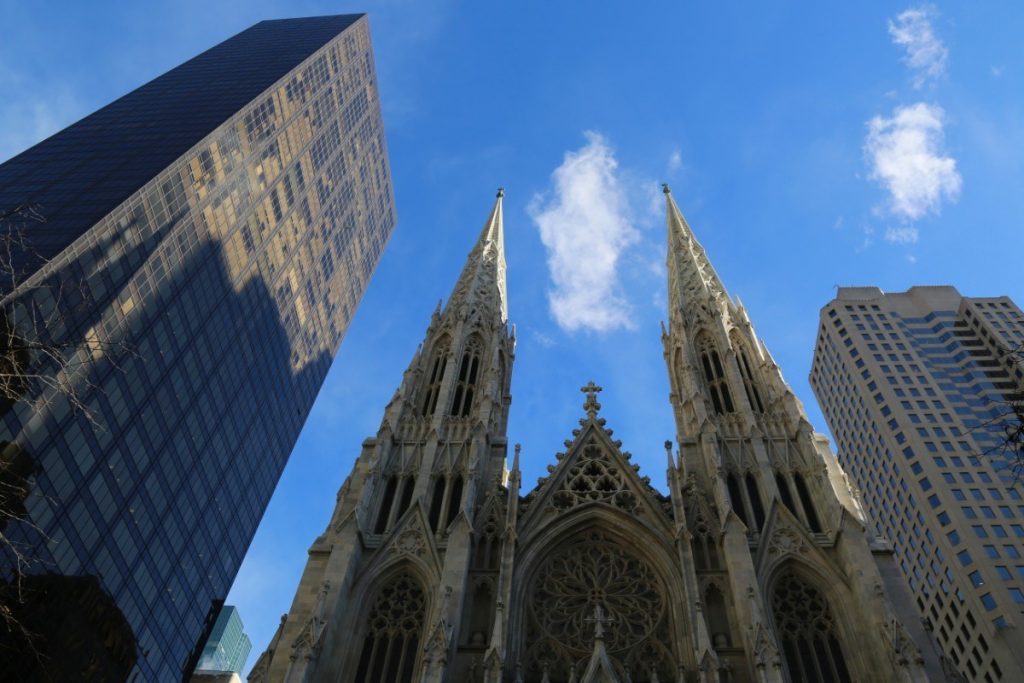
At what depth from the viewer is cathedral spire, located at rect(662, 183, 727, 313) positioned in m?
42.2

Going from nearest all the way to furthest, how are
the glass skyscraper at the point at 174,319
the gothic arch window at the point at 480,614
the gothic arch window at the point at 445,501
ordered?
the gothic arch window at the point at 480,614, the gothic arch window at the point at 445,501, the glass skyscraper at the point at 174,319

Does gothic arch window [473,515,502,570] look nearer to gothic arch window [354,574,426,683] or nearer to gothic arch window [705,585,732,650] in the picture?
gothic arch window [354,574,426,683]

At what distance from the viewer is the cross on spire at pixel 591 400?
114 ft

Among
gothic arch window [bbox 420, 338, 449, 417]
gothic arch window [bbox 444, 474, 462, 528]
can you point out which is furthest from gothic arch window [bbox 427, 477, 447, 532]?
gothic arch window [bbox 420, 338, 449, 417]

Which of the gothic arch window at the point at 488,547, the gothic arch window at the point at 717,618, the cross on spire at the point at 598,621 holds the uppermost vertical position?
the gothic arch window at the point at 488,547

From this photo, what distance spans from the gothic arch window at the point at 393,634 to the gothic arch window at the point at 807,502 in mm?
14506

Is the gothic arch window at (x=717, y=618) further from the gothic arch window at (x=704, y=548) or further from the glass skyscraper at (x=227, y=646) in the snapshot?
the glass skyscraper at (x=227, y=646)

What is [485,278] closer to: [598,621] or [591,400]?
[591,400]

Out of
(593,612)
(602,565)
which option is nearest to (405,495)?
(602,565)

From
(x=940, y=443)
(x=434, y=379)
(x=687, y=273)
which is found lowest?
(x=434, y=379)

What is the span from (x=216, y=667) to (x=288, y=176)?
5391 cm

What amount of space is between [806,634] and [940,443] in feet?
130

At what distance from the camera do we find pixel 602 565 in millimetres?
28141

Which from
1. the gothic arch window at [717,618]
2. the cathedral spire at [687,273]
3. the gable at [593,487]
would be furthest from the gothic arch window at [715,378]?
the gothic arch window at [717,618]
